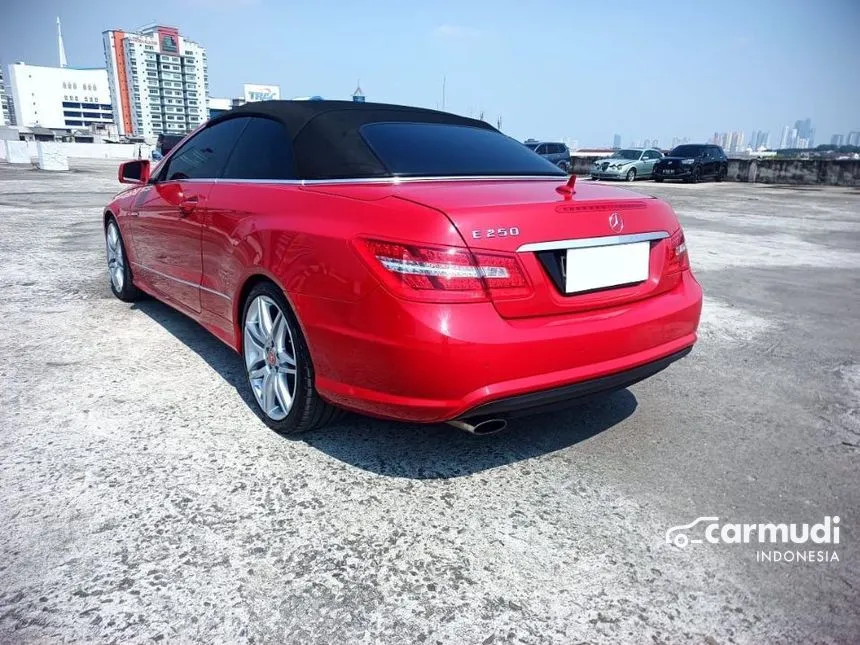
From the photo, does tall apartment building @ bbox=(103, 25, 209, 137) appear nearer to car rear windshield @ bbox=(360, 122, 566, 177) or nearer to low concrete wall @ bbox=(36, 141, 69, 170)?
low concrete wall @ bbox=(36, 141, 69, 170)

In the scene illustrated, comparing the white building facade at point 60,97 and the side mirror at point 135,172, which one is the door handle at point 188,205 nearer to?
the side mirror at point 135,172

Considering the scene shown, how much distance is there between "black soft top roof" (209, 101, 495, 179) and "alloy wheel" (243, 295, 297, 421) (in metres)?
0.66

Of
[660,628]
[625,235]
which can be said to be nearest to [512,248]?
[625,235]

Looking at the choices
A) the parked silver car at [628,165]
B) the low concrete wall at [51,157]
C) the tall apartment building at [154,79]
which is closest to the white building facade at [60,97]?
the tall apartment building at [154,79]

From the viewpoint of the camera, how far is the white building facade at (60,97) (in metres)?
143

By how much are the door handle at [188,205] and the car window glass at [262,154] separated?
0.26 metres

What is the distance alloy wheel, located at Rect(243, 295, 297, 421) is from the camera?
2.64 meters

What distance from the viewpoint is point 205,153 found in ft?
11.7

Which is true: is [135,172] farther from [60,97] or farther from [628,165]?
[60,97]

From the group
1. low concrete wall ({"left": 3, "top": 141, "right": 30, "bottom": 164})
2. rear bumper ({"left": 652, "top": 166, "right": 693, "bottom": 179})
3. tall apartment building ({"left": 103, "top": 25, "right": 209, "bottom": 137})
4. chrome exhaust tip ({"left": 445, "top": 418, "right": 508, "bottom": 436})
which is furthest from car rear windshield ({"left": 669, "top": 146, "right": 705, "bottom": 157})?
tall apartment building ({"left": 103, "top": 25, "right": 209, "bottom": 137})

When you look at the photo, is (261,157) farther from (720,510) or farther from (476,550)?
(720,510)

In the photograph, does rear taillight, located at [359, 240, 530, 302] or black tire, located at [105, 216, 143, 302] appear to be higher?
rear taillight, located at [359, 240, 530, 302]

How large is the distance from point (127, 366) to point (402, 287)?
2.29 meters

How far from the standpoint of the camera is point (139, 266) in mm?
4359
